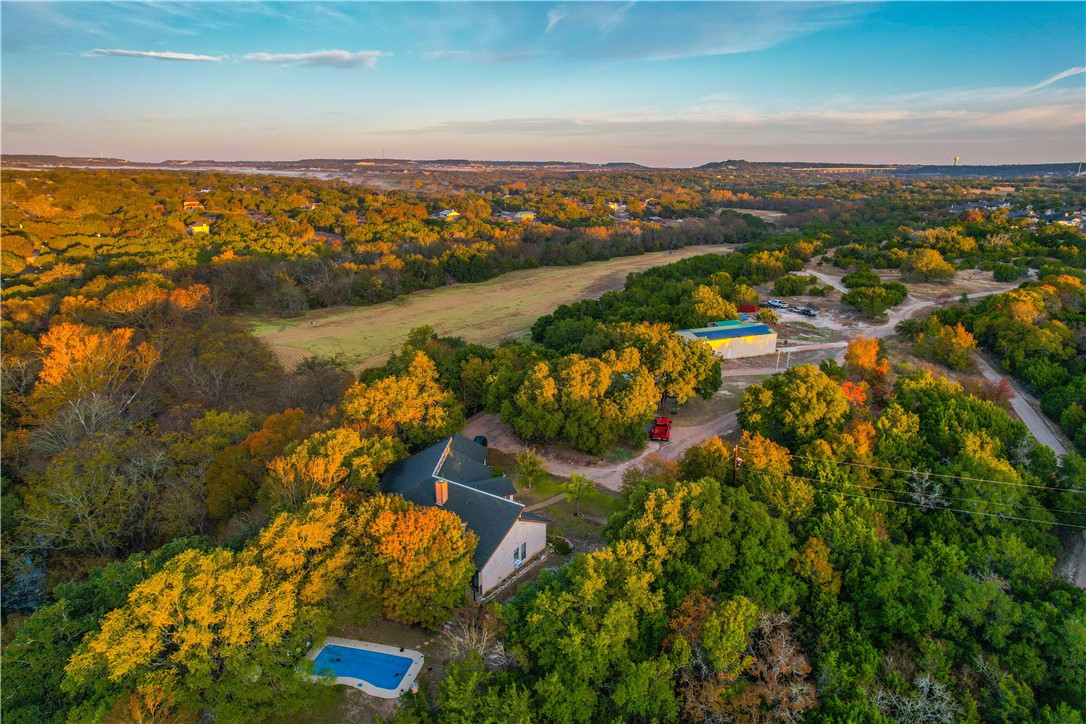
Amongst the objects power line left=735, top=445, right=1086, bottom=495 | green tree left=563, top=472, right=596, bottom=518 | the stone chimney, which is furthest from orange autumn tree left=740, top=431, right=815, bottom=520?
the stone chimney

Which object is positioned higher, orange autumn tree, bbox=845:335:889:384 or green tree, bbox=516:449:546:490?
orange autumn tree, bbox=845:335:889:384

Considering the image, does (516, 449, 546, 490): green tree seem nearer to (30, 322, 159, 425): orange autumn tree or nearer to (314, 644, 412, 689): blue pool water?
(314, 644, 412, 689): blue pool water

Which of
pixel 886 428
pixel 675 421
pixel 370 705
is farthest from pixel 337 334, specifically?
pixel 886 428

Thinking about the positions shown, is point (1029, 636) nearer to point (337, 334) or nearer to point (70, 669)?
point (70, 669)

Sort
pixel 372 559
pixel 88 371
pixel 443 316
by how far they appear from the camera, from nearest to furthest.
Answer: pixel 372 559
pixel 88 371
pixel 443 316

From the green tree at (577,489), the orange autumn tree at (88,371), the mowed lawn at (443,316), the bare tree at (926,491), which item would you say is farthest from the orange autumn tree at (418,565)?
the mowed lawn at (443,316)

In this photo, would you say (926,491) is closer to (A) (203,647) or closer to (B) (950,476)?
(B) (950,476)

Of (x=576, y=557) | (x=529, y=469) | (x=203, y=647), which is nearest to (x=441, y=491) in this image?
(x=529, y=469)
